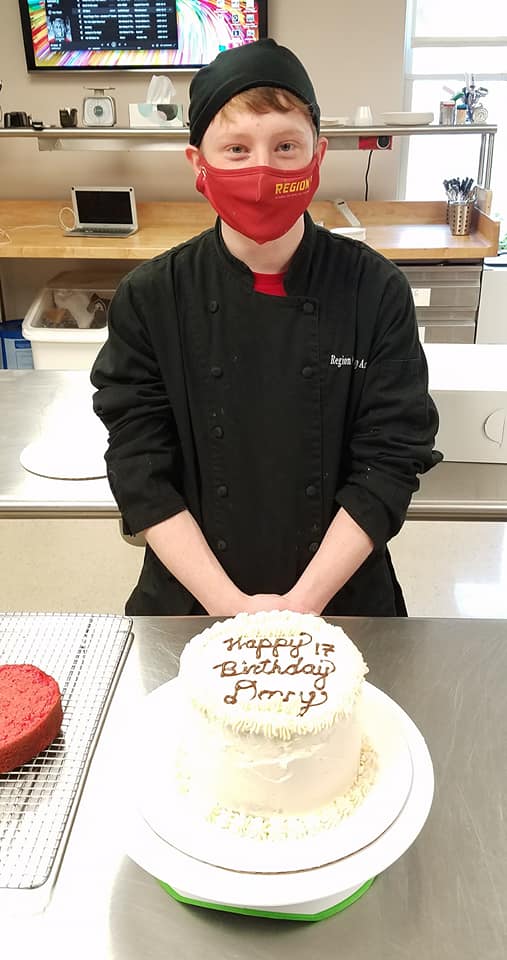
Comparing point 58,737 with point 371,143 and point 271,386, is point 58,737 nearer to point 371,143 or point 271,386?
point 271,386

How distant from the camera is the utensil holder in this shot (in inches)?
141

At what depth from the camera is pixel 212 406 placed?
1.23m

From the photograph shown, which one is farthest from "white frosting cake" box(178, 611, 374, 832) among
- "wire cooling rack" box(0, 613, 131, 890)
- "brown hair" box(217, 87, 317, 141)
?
"brown hair" box(217, 87, 317, 141)

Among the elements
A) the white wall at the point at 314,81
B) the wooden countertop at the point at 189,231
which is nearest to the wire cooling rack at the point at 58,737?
the wooden countertop at the point at 189,231

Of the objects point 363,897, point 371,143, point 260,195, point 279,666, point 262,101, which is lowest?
point 363,897

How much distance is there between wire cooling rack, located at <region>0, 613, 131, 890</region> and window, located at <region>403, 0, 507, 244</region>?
3.65 meters

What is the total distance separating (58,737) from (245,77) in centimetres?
83

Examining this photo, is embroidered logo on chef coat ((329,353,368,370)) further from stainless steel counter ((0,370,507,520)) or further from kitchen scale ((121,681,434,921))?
kitchen scale ((121,681,434,921))

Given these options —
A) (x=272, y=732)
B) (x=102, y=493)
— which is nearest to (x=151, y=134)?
(x=102, y=493)

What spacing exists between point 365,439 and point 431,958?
696 millimetres

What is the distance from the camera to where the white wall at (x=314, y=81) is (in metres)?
3.78

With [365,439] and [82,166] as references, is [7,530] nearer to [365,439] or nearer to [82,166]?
[82,166]

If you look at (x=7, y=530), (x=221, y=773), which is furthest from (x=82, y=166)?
(x=221, y=773)

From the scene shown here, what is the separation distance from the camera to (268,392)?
122 cm
